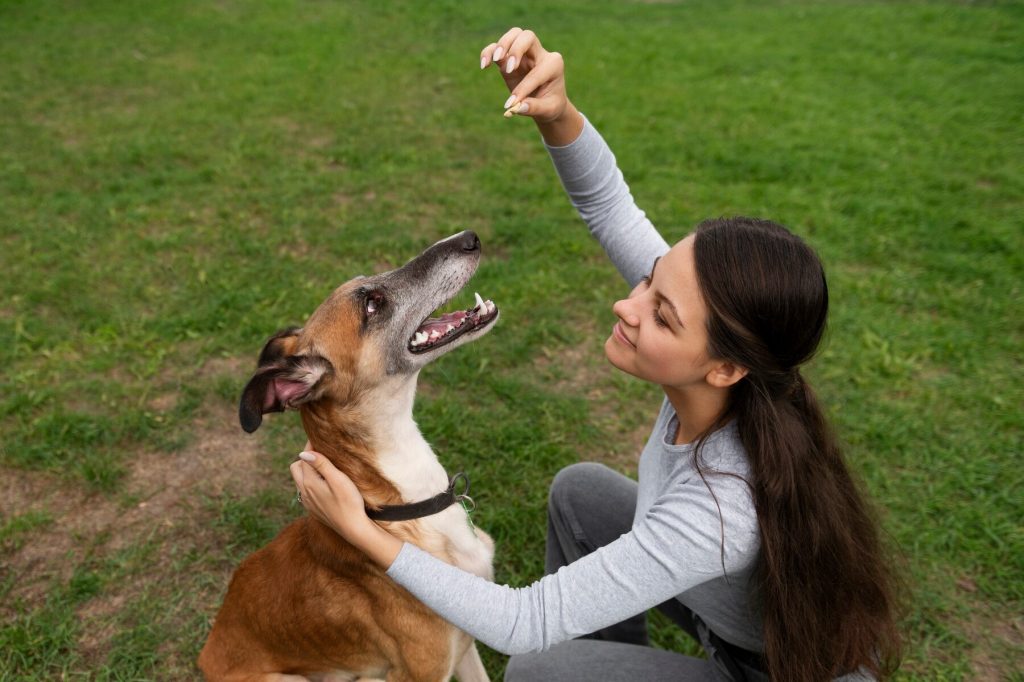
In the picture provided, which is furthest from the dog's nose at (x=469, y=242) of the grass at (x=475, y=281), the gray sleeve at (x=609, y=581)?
the grass at (x=475, y=281)

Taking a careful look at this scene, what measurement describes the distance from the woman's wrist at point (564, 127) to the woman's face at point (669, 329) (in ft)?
2.54

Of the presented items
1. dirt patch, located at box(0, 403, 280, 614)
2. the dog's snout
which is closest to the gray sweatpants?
the dog's snout

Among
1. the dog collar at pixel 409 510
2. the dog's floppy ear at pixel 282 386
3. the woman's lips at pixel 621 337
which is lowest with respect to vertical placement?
the dog collar at pixel 409 510

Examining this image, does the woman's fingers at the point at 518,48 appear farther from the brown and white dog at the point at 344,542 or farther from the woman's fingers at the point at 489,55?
the brown and white dog at the point at 344,542

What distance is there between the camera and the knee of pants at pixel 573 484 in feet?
10.2

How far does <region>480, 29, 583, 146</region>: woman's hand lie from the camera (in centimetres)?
244

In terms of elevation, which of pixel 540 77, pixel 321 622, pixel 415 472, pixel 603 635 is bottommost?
pixel 603 635

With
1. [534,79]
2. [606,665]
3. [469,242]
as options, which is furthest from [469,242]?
[606,665]

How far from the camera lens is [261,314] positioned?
519cm

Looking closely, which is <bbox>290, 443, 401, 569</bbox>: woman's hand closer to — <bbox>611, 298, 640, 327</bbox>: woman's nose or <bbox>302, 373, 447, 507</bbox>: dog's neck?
<bbox>302, 373, 447, 507</bbox>: dog's neck

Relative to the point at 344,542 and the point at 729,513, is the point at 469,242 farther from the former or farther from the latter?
the point at 729,513

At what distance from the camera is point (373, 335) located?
2760 millimetres

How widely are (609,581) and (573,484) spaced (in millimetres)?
1082

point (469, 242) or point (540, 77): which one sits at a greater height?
point (540, 77)
